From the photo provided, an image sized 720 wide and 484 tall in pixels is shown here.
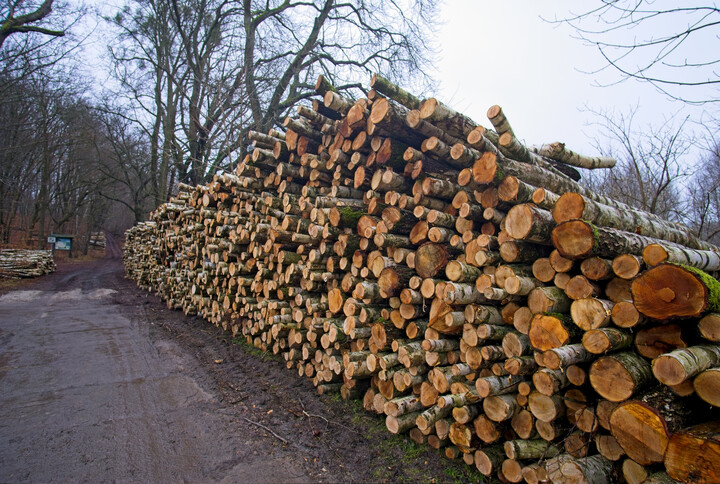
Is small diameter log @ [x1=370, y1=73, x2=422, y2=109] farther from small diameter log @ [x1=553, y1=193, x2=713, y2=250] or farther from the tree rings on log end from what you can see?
the tree rings on log end

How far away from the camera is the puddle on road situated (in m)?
10.2

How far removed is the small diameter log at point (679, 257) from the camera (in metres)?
2.38

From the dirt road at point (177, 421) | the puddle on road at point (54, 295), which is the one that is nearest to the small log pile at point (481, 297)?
the dirt road at point (177, 421)

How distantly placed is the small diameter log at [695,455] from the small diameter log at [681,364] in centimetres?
26

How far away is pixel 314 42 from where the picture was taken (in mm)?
15820

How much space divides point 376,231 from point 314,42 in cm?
1483

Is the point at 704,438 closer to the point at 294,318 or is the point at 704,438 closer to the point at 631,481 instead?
the point at 631,481

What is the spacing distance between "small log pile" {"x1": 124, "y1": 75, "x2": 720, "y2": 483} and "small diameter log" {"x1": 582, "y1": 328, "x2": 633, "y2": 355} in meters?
0.01

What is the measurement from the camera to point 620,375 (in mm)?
2213

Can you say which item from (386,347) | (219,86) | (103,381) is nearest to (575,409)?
(386,347)

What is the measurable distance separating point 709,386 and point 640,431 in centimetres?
42

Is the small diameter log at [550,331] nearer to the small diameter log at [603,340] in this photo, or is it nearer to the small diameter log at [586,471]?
the small diameter log at [603,340]

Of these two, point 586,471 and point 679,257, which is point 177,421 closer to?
point 586,471

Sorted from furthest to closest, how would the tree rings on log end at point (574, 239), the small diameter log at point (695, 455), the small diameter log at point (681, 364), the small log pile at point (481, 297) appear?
the tree rings on log end at point (574, 239), the small log pile at point (481, 297), the small diameter log at point (681, 364), the small diameter log at point (695, 455)
